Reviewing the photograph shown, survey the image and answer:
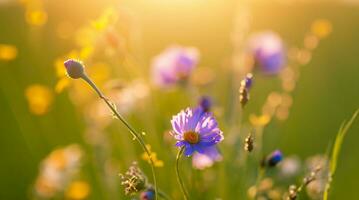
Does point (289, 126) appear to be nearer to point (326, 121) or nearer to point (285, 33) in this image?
point (326, 121)

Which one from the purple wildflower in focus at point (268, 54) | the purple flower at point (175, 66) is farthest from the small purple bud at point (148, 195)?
the purple wildflower in focus at point (268, 54)

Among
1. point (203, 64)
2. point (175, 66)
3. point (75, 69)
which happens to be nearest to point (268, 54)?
point (175, 66)

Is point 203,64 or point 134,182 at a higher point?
point 203,64

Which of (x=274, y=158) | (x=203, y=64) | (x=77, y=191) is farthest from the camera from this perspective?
(x=203, y=64)

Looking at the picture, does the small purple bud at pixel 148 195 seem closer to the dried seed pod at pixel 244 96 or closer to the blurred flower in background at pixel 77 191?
the dried seed pod at pixel 244 96

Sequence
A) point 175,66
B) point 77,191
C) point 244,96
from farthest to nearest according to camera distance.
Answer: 1. point 77,191
2. point 175,66
3. point 244,96

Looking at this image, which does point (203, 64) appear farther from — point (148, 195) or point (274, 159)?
point (148, 195)
